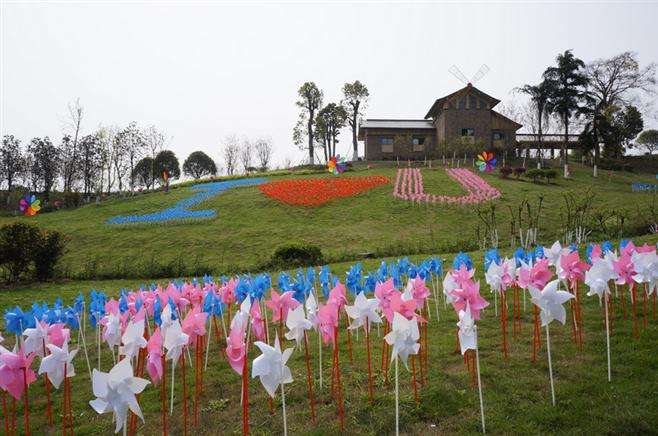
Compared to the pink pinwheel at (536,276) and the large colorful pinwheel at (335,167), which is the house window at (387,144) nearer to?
the large colorful pinwheel at (335,167)

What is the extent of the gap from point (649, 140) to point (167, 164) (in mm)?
76505

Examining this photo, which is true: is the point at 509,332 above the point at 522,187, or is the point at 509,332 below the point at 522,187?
below

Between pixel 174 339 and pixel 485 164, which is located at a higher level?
pixel 485 164

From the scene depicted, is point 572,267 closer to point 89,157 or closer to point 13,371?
point 13,371

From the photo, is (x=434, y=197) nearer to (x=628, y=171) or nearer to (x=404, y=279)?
(x=404, y=279)

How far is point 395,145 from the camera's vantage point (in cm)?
5303

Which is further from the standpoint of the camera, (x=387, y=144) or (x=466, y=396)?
(x=387, y=144)

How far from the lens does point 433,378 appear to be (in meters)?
5.57

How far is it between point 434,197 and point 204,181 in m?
28.7

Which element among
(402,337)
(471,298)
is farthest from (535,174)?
(402,337)

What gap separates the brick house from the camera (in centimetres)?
5141

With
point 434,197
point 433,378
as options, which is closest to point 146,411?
point 433,378

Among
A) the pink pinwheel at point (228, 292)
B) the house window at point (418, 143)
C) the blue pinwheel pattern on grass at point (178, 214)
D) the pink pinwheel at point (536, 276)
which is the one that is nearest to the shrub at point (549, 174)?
the house window at point (418, 143)

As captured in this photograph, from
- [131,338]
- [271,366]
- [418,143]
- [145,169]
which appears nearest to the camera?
[271,366]
